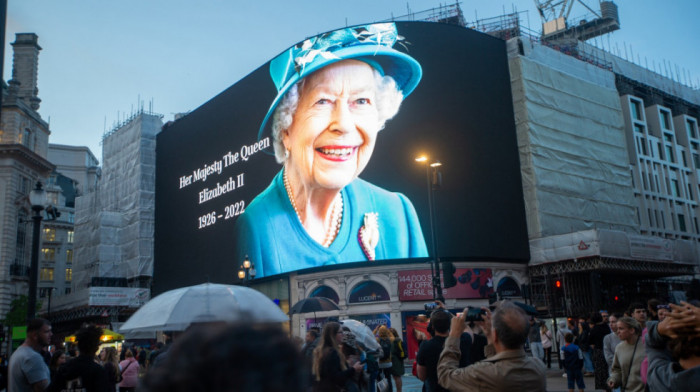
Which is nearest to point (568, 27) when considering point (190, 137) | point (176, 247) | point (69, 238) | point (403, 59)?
point (403, 59)

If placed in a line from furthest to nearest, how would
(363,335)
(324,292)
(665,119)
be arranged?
(665,119)
(324,292)
(363,335)

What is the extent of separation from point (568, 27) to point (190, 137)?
33.8m

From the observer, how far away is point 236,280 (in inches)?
1523

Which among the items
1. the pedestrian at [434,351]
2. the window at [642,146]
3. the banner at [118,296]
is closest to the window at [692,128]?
the window at [642,146]

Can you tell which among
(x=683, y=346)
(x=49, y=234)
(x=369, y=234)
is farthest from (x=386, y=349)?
(x=49, y=234)

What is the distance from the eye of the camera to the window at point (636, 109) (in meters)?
45.5

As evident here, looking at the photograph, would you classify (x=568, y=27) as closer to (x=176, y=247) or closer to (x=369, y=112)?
(x=369, y=112)

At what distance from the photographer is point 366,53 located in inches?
1329

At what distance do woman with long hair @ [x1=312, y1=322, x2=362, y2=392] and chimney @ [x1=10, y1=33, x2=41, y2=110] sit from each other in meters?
58.2

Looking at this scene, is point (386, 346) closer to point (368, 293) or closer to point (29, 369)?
point (29, 369)

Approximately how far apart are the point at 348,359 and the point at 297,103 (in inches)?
1153

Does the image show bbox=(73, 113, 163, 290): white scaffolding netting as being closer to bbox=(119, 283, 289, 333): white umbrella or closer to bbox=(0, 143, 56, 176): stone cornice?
bbox=(0, 143, 56, 176): stone cornice

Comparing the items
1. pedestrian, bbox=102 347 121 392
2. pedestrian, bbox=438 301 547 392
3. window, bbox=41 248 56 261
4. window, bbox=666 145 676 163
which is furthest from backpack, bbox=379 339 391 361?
window, bbox=41 248 56 261

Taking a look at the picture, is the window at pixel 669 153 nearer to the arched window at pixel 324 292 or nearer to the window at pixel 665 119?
the window at pixel 665 119
